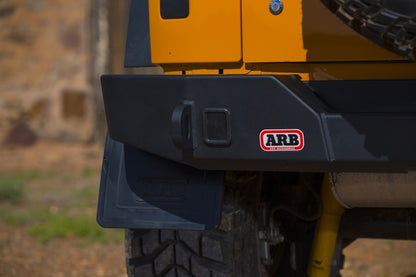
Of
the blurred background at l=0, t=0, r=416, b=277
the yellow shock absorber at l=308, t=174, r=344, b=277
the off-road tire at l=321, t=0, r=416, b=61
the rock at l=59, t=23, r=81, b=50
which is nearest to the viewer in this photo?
the off-road tire at l=321, t=0, r=416, b=61

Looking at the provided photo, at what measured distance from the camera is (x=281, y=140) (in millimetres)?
2371

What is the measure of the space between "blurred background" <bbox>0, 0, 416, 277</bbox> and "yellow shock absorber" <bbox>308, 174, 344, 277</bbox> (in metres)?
3.33

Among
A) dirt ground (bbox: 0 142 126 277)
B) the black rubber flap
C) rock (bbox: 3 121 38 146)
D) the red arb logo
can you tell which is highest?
the red arb logo

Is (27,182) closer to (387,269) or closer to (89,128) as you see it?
(89,128)

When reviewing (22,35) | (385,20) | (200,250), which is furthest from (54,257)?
(22,35)

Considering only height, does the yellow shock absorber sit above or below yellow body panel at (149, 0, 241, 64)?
below

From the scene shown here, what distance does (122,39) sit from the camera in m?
10.5

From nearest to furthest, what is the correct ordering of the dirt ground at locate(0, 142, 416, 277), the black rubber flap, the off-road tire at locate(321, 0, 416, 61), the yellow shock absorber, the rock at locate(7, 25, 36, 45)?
the off-road tire at locate(321, 0, 416, 61), the black rubber flap, the yellow shock absorber, the dirt ground at locate(0, 142, 416, 277), the rock at locate(7, 25, 36, 45)

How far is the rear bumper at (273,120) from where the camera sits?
2.30m

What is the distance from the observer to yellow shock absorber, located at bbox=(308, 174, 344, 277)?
297 centimetres

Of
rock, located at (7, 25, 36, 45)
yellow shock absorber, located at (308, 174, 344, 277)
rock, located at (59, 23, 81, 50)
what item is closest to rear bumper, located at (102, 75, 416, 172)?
yellow shock absorber, located at (308, 174, 344, 277)

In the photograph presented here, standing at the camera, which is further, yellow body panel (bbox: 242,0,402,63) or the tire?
the tire

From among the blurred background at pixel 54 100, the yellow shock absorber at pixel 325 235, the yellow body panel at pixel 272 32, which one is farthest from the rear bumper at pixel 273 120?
the blurred background at pixel 54 100

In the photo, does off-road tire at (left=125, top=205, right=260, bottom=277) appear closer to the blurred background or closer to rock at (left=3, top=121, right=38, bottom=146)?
the blurred background
